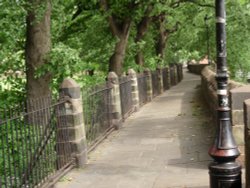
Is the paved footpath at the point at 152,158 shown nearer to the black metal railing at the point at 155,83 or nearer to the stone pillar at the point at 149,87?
the stone pillar at the point at 149,87

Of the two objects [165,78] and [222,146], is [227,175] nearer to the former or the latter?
[222,146]

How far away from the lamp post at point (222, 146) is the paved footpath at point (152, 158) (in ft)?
5.20

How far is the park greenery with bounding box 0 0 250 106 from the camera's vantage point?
38.9 ft

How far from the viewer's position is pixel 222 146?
5.46 meters

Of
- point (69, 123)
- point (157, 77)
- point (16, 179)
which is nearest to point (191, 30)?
point (157, 77)

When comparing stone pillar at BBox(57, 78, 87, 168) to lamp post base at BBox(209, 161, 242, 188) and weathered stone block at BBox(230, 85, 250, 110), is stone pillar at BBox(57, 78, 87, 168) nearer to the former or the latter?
weathered stone block at BBox(230, 85, 250, 110)

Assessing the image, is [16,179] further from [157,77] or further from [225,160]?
[157,77]

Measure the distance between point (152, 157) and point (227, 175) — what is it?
4073 mm

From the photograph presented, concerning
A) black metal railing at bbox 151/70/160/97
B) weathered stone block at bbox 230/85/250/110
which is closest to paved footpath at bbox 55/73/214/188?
weathered stone block at bbox 230/85/250/110

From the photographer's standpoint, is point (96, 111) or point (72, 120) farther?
point (96, 111)

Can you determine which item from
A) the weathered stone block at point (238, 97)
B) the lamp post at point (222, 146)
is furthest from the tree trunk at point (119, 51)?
the lamp post at point (222, 146)

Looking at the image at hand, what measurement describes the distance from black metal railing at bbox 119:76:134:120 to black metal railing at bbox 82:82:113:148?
82.4 inches

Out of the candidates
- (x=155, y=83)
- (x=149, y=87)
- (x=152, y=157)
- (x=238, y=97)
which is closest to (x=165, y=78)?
(x=155, y=83)

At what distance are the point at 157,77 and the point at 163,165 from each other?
18.8m
